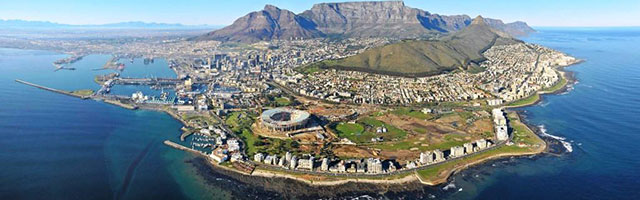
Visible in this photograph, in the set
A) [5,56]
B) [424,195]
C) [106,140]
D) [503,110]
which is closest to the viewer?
[424,195]

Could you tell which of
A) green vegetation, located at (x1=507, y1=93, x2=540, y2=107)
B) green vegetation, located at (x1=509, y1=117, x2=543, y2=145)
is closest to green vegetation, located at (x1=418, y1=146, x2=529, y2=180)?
green vegetation, located at (x1=509, y1=117, x2=543, y2=145)

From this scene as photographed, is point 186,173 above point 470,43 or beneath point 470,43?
beneath

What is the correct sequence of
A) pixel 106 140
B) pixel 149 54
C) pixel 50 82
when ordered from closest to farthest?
pixel 106 140, pixel 50 82, pixel 149 54

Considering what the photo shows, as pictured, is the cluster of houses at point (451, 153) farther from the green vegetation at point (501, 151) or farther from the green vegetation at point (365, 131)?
the green vegetation at point (365, 131)

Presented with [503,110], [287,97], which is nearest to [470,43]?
[503,110]

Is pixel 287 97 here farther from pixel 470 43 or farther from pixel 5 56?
pixel 5 56

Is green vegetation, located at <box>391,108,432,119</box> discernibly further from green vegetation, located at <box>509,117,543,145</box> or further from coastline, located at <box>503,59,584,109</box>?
coastline, located at <box>503,59,584,109</box>

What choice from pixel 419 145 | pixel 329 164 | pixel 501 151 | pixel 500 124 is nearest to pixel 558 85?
pixel 500 124
